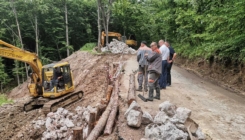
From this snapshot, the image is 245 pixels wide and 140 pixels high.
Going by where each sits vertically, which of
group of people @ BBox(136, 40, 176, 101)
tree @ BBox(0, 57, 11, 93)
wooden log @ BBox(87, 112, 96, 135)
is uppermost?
group of people @ BBox(136, 40, 176, 101)

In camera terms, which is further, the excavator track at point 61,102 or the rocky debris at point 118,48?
the rocky debris at point 118,48

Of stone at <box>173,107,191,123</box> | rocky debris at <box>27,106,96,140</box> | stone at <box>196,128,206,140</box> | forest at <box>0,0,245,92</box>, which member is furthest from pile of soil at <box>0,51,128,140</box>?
forest at <box>0,0,245,92</box>

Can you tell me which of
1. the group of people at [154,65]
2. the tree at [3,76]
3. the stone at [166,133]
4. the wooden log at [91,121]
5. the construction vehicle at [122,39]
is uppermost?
the construction vehicle at [122,39]

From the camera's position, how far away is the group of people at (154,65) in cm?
720

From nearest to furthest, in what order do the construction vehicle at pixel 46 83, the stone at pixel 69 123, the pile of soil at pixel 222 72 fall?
the stone at pixel 69 123 → the pile of soil at pixel 222 72 → the construction vehicle at pixel 46 83

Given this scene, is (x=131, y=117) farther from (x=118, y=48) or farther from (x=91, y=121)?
(x=118, y=48)

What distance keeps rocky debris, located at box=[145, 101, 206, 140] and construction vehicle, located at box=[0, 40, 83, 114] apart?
6769 mm

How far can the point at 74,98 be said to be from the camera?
1218 cm

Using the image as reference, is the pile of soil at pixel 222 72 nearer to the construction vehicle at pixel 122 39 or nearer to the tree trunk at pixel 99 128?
the tree trunk at pixel 99 128

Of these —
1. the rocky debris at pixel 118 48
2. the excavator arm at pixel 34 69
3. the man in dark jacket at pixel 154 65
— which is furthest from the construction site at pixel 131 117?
the rocky debris at pixel 118 48

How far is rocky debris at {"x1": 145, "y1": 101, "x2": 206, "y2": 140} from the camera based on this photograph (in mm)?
4696

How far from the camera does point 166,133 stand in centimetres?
471

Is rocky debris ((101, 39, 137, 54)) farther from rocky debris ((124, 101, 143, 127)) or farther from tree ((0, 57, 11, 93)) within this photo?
rocky debris ((124, 101, 143, 127))

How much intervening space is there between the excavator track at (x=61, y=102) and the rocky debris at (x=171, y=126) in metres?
6.70
